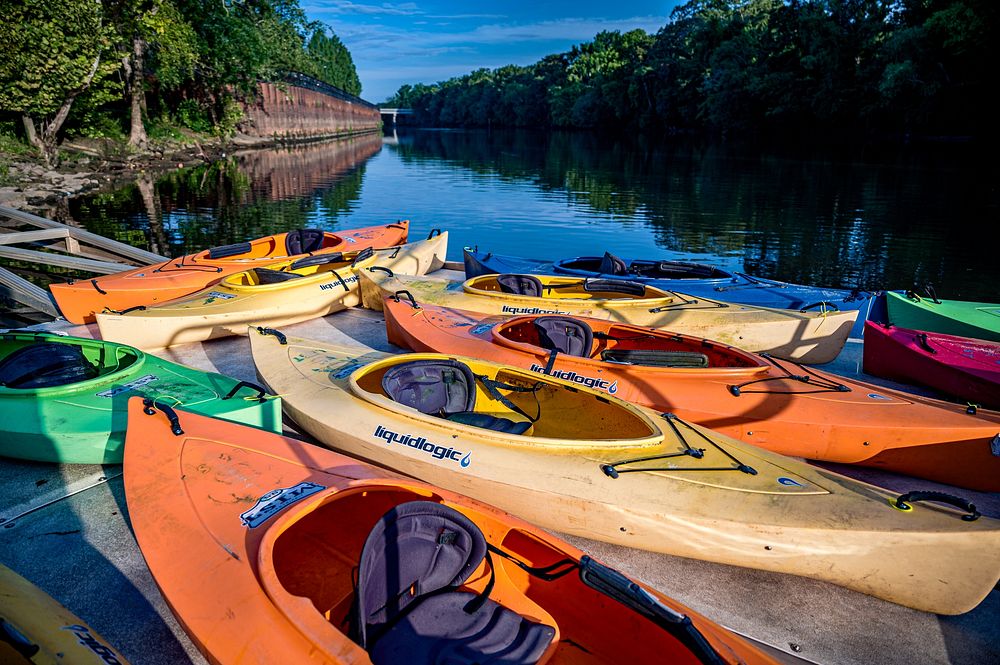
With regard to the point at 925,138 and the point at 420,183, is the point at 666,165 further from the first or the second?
the point at 925,138

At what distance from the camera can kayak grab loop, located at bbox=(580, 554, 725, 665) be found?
2812 mm

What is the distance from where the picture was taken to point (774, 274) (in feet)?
52.9

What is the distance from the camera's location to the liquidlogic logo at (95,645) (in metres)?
2.93

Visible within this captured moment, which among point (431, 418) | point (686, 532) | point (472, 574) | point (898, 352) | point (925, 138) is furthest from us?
point (925, 138)

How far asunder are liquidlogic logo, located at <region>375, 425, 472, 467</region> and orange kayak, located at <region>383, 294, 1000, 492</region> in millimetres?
1837

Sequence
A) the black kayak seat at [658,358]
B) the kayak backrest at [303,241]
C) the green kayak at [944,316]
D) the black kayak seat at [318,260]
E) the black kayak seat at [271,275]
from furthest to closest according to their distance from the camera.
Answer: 1. the kayak backrest at [303,241]
2. the black kayak seat at [318,260]
3. the black kayak seat at [271,275]
4. the green kayak at [944,316]
5. the black kayak seat at [658,358]

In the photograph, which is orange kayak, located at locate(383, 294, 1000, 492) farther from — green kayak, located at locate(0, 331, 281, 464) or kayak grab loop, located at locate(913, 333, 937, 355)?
green kayak, located at locate(0, 331, 281, 464)

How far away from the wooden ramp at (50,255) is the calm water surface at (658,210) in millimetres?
3031

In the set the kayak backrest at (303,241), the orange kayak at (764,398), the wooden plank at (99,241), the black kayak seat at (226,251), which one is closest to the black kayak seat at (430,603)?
the orange kayak at (764,398)

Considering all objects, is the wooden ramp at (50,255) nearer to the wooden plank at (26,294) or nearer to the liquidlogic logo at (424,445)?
the wooden plank at (26,294)

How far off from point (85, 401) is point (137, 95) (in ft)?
123

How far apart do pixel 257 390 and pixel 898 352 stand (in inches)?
305

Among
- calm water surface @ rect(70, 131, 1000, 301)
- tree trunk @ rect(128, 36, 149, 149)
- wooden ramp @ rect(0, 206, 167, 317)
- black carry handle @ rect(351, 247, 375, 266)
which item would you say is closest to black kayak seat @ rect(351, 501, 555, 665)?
black carry handle @ rect(351, 247, 375, 266)

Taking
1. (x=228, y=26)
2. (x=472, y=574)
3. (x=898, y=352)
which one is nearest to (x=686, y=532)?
(x=472, y=574)
